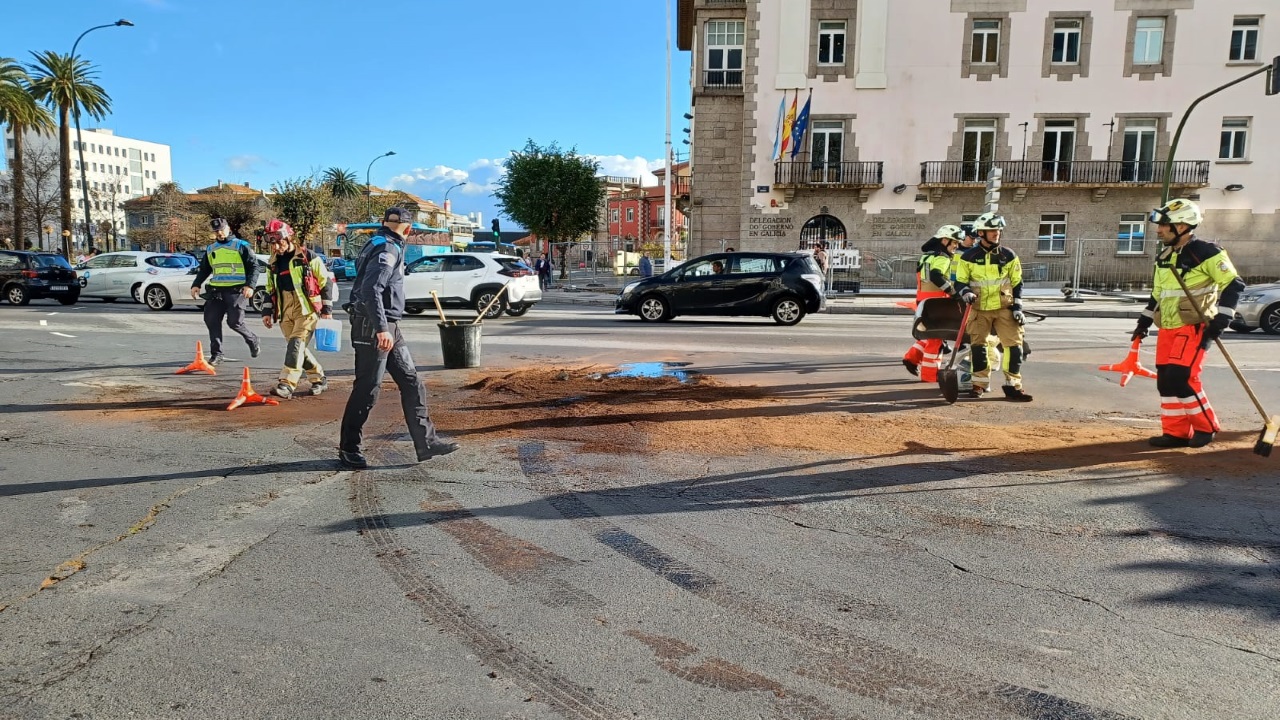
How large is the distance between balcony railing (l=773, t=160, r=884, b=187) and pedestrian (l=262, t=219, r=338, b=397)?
2348cm

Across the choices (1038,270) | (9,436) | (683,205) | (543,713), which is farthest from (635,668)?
(683,205)

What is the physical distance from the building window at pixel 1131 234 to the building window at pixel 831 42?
38.9 feet

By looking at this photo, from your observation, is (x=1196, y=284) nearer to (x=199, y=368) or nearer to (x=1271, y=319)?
(x=199, y=368)

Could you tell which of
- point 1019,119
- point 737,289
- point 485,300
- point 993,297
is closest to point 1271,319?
point 737,289

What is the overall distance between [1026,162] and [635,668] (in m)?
30.5

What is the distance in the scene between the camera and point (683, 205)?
3828 centimetres

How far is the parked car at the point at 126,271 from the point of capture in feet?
66.9

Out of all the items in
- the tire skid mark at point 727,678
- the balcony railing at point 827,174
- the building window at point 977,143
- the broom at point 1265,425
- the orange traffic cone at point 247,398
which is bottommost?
the tire skid mark at point 727,678

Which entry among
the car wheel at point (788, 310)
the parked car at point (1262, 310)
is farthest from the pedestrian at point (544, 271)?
the parked car at point (1262, 310)

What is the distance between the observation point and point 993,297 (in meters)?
7.72

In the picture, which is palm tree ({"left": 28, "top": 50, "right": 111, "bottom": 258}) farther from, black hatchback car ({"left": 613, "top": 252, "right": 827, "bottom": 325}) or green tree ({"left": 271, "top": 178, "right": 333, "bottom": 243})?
black hatchback car ({"left": 613, "top": 252, "right": 827, "bottom": 325})

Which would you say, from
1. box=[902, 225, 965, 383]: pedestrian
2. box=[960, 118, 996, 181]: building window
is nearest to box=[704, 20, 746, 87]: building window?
box=[960, 118, 996, 181]: building window

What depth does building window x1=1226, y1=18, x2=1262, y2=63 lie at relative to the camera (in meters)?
28.1

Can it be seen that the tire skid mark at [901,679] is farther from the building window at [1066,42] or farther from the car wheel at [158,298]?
the building window at [1066,42]
